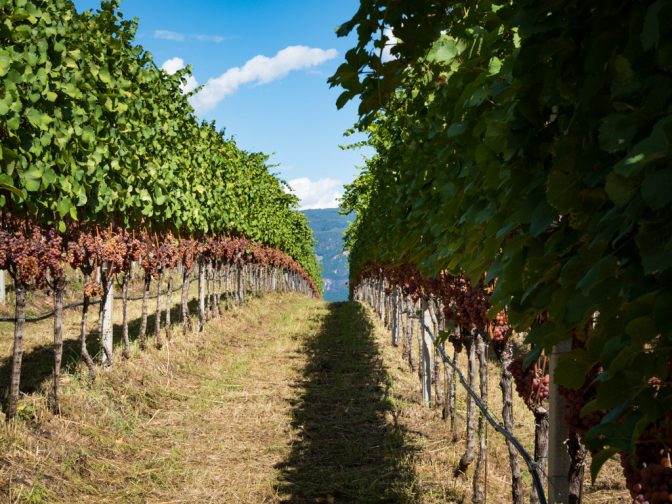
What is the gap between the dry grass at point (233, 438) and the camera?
6.63 m

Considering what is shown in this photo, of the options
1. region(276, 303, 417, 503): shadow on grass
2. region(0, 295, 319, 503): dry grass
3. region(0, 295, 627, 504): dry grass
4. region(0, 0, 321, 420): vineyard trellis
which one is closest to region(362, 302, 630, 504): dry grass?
region(0, 295, 627, 504): dry grass

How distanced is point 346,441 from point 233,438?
1.65m

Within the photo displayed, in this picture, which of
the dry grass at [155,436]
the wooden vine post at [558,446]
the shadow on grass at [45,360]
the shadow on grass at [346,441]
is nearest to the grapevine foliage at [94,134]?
the dry grass at [155,436]

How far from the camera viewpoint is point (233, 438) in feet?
28.5

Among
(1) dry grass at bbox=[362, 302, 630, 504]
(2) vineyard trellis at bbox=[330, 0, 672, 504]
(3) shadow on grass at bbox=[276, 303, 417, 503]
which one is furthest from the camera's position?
(3) shadow on grass at bbox=[276, 303, 417, 503]

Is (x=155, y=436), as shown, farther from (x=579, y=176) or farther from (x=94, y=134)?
(x=579, y=176)

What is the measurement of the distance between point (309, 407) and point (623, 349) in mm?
9443

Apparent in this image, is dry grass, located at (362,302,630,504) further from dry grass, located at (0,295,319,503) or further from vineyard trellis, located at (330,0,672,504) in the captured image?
vineyard trellis, located at (330,0,672,504)

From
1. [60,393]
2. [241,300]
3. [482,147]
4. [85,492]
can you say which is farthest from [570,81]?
[241,300]

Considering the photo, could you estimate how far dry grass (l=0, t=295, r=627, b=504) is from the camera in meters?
6.63

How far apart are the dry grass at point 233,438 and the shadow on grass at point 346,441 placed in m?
0.02

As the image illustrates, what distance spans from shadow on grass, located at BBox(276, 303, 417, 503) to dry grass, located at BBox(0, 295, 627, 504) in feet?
0.08

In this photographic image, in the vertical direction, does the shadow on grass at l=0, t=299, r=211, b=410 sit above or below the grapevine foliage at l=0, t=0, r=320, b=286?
below

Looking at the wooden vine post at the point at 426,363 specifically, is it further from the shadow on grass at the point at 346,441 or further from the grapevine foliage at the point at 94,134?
the grapevine foliage at the point at 94,134
